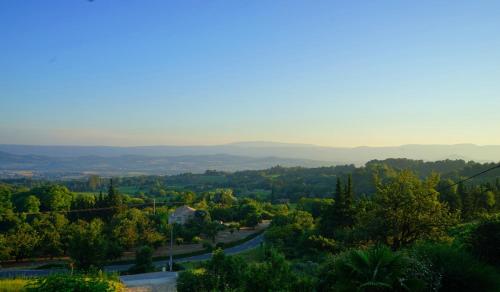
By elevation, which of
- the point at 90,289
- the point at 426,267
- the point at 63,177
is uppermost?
the point at 426,267

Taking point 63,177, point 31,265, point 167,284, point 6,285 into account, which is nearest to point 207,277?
point 6,285

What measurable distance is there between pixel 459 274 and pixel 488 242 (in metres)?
2.00

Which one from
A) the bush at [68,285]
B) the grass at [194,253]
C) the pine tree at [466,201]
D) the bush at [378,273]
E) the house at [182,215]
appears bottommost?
the grass at [194,253]

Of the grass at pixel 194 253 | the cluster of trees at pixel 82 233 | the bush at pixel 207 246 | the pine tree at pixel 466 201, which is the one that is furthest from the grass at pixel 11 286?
the pine tree at pixel 466 201

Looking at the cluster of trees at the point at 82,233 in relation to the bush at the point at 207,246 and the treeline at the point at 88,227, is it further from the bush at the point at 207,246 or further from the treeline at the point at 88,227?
the bush at the point at 207,246

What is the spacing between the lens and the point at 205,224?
118 ft

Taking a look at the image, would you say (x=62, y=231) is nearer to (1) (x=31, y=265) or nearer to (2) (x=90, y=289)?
(1) (x=31, y=265)

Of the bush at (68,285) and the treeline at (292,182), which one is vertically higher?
the bush at (68,285)

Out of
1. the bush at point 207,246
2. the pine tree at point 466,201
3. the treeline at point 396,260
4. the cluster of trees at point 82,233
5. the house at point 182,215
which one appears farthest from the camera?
the house at point 182,215

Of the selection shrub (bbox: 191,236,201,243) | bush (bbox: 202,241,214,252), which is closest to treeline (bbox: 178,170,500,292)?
bush (bbox: 202,241,214,252)

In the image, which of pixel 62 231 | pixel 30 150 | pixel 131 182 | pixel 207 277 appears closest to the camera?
pixel 207 277

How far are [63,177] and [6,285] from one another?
115 metres

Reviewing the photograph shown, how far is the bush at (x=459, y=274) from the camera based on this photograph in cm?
635

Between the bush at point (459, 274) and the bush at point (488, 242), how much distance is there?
3.92 feet
